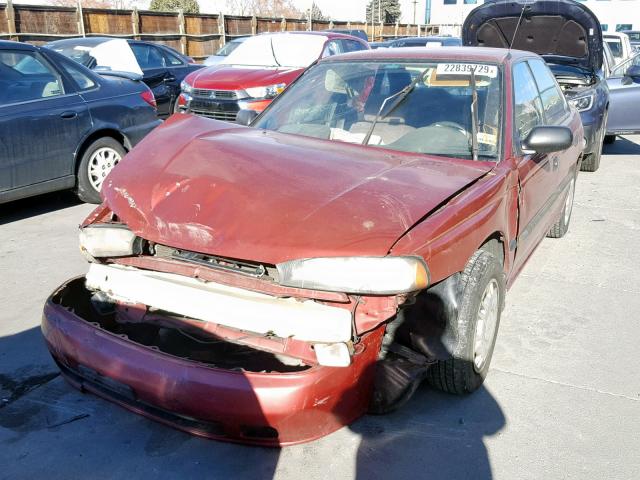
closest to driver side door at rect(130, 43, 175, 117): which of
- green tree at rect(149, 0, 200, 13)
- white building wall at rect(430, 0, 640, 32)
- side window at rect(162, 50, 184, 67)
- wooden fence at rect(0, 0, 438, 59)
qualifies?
side window at rect(162, 50, 184, 67)

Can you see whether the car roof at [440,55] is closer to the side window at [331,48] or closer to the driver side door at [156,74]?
the side window at [331,48]

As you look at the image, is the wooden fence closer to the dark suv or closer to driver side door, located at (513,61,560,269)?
the dark suv

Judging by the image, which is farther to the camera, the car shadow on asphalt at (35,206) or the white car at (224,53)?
the white car at (224,53)

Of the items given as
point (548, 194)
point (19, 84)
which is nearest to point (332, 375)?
point (548, 194)

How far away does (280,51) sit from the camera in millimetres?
10633

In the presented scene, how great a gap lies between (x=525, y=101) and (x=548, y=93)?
863mm

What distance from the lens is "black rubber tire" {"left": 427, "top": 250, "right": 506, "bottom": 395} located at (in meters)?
3.05

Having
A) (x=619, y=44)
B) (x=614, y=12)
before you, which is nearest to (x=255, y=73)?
(x=619, y=44)

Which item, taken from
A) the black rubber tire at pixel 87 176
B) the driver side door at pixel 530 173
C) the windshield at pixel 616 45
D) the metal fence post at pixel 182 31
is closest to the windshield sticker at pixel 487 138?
the driver side door at pixel 530 173

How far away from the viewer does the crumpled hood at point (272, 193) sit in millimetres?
2652

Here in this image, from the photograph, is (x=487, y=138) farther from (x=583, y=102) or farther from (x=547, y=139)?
(x=583, y=102)

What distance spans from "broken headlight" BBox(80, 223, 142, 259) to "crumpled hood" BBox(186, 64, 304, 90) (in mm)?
6619

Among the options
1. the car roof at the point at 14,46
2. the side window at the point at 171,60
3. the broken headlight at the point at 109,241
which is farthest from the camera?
the side window at the point at 171,60

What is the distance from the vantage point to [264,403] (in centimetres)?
250
